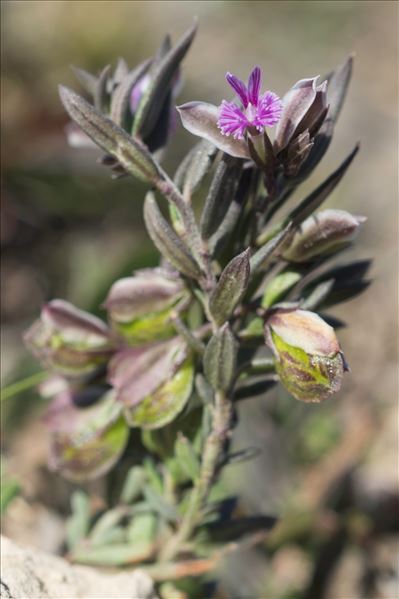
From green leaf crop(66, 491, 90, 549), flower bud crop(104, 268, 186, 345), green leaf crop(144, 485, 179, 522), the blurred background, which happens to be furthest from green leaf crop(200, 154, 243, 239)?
green leaf crop(66, 491, 90, 549)

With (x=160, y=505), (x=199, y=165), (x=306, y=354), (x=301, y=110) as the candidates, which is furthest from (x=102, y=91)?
(x=160, y=505)

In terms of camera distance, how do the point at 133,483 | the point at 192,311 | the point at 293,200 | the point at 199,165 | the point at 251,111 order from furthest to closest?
the point at 293,200 < the point at 133,483 < the point at 192,311 < the point at 199,165 < the point at 251,111

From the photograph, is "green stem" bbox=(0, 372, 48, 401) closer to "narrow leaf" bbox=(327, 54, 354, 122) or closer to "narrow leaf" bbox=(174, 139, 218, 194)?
"narrow leaf" bbox=(174, 139, 218, 194)

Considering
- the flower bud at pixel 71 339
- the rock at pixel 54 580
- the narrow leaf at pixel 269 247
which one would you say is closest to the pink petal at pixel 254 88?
the narrow leaf at pixel 269 247

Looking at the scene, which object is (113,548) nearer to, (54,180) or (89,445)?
(89,445)

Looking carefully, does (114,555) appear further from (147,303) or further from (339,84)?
(339,84)

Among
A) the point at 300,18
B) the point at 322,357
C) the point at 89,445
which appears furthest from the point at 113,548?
the point at 300,18

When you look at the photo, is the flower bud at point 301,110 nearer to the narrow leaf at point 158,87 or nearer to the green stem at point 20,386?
the narrow leaf at point 158,87
